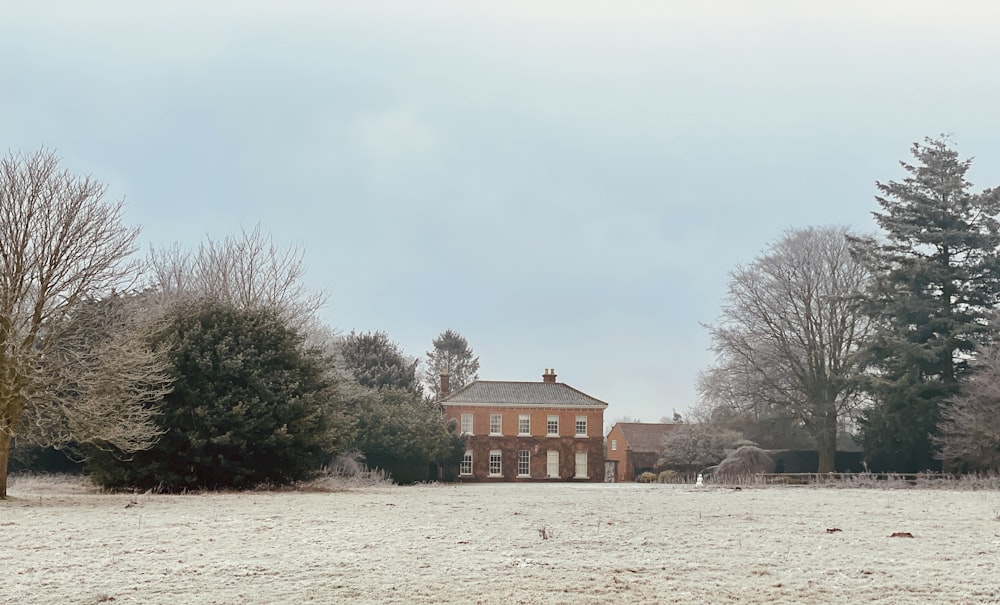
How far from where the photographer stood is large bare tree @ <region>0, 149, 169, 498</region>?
1847cm

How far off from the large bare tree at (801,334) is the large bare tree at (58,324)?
105 feet

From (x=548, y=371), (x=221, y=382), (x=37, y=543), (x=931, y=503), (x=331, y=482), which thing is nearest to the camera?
(x=37, y=543)

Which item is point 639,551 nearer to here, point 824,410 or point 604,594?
point 604,594

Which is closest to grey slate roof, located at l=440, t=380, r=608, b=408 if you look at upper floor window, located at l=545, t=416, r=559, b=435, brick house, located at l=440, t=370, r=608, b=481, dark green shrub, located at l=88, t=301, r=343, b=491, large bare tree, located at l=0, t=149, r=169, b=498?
brick house, located at l=440, t=370, r=608, b=481

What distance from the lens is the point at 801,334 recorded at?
45531 mm

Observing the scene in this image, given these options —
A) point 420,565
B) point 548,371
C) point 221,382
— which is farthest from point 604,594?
point 548,371

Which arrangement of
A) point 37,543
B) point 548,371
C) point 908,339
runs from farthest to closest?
point 548,371 → point 908,339 → point 37,543

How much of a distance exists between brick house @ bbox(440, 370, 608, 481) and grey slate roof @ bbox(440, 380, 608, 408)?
2.5 inches

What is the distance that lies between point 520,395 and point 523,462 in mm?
4403

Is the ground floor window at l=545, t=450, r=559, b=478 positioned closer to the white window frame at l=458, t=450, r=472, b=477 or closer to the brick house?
the brick house

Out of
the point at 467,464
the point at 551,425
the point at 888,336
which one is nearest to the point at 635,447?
the point at 551,425

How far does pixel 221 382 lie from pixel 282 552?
1506 cm

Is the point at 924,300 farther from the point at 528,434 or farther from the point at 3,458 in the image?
the point at 3,458

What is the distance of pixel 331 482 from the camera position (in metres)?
28.2
